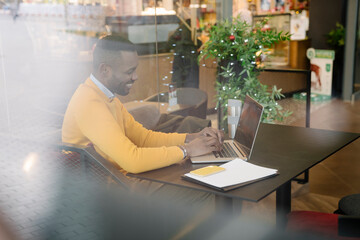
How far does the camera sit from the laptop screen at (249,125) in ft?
6.74

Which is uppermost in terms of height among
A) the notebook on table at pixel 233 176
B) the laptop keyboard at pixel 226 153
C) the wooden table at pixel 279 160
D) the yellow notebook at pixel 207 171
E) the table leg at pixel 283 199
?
the yellow notebook at pixel 207 171

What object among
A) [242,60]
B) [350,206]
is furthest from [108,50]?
[242,60]

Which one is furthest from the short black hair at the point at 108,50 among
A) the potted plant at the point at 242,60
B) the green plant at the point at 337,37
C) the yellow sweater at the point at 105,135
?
the green plant at the point at 337,37

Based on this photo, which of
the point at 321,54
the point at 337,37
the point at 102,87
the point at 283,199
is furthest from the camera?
the point at 337,37

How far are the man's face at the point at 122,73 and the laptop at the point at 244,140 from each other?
519mm

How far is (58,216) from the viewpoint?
219 cm

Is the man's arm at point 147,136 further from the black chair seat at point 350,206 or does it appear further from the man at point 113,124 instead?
the black chair seat at point 350,206

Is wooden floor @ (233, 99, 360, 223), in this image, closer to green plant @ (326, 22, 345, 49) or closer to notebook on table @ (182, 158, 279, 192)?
notebook on table @ (182, 158, 279, 192)

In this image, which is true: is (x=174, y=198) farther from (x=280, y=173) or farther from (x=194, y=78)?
(x=194, y=78)

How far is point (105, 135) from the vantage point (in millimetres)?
1997

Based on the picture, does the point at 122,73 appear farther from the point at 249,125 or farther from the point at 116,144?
the point at 249,125

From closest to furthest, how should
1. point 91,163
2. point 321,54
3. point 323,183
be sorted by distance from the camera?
point 91,163
point 323,183
point 321,54

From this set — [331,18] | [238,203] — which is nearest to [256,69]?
[238,203]

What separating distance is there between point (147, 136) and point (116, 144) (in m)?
0.53
